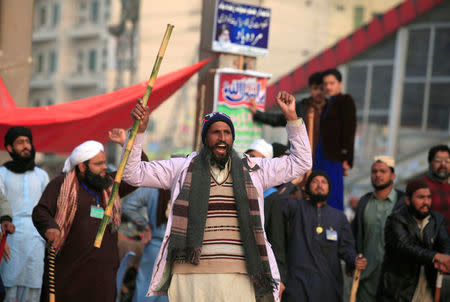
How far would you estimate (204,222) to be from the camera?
539 cm

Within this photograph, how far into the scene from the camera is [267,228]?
299 inches

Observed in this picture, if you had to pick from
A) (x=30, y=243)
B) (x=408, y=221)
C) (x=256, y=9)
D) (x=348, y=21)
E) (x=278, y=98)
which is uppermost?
(x=348, y=21)

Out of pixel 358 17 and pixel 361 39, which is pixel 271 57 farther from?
pixel 361 39

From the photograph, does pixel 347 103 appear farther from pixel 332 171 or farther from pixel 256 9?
pixel 256 9

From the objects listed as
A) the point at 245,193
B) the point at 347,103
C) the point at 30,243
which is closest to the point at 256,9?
the point at 347,103

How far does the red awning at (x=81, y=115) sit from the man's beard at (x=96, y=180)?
224cm

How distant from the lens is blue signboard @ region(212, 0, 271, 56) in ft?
29.8

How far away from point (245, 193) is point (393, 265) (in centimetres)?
306

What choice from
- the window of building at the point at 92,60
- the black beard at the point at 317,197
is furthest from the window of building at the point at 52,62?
the black beard at the point at 317,197

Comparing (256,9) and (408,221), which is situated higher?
(256,9)

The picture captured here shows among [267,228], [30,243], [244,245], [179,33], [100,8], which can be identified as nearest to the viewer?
[244,245]

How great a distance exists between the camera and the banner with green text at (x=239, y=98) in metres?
9.17

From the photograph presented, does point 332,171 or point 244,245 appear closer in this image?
point 244,245

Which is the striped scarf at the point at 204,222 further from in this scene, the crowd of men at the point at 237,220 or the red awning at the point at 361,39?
the red awning at the point at 361,39
